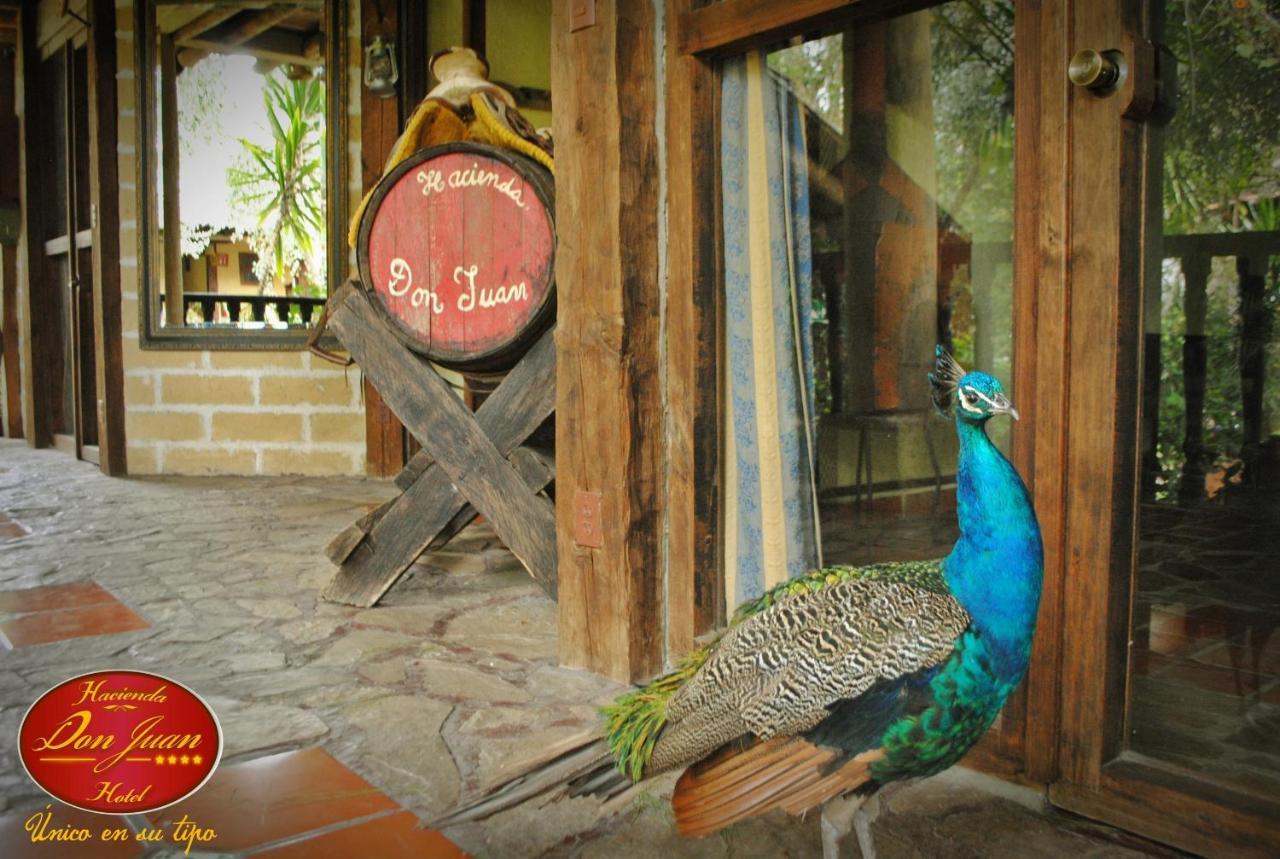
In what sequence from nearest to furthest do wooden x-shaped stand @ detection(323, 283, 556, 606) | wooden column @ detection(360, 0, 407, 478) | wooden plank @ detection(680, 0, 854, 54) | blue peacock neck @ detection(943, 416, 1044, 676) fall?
blue peacock neck @ detection(943, 416, 1044, 676) → wooden plank @ detection(680, 0, 854, 54) → wooden x-shaped stand @ detection(323, 283, 556, 606) → wooden column @ detection(360, 0, 407, 478)

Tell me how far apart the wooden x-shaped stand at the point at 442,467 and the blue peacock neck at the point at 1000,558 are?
1.83m

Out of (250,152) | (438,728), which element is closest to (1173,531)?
(438,728)

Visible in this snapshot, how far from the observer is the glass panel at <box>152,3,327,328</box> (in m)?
6.59

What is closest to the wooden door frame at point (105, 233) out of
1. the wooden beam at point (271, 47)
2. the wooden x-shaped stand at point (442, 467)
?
the wooden beam at point (271, 47)

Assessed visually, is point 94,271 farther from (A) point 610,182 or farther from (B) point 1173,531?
(B) point 1173,531

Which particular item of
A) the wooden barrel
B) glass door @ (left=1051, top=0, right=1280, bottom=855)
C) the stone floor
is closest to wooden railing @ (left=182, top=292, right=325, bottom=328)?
the stone floor

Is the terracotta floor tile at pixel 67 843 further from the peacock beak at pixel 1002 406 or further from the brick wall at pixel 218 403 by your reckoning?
the brick wall at pixel 218 403

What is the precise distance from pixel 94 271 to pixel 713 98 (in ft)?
17.3

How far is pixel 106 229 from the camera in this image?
6.52m

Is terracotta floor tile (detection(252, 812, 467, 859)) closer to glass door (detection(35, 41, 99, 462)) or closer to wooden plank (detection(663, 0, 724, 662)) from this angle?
wooden plank (detection(663, 0, 724, 662))

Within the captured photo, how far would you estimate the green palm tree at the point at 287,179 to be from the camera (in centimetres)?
661

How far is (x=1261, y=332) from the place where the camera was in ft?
6.25

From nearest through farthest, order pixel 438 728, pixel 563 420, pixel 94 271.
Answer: pixel 438 728 < pixel 563 420 < pixel 94 271

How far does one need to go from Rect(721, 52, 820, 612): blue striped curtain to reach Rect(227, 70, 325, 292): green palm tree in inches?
180
